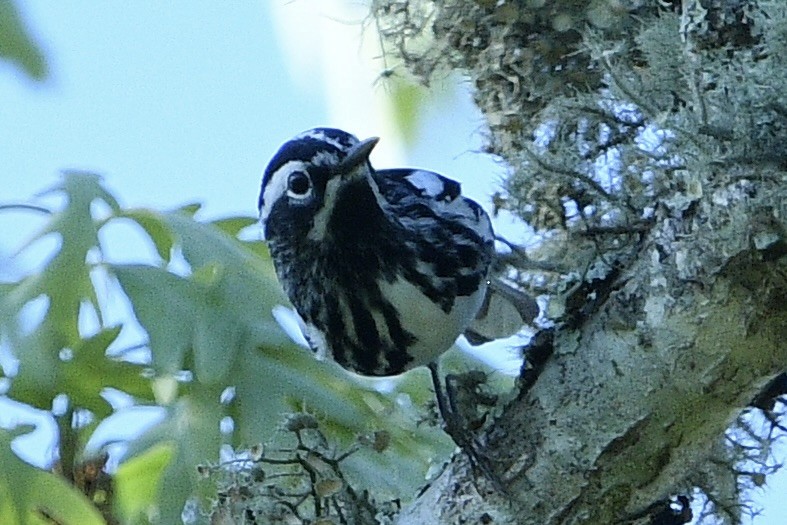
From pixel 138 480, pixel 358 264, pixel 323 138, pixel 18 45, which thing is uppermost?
pixel 18 45

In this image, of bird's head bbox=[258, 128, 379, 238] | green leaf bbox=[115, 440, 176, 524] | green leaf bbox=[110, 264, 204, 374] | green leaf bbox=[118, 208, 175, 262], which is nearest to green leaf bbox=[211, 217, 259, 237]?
green leaf bbox=[118, 208, 175, 262]

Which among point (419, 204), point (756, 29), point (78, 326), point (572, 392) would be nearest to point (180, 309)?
point (78, 326)

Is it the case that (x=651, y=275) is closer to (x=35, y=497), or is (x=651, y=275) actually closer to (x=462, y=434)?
(x=462, y=434)

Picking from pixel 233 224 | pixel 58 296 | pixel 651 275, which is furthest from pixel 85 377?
pixel 651 275

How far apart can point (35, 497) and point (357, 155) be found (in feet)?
1.53

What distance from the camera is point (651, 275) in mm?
840

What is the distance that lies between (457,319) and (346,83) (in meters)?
0.43

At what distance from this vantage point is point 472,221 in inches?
42.1

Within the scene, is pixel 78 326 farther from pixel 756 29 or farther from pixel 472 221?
pixel 756 29

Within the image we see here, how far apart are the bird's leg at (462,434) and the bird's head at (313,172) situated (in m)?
0.17

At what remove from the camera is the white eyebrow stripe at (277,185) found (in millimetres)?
942

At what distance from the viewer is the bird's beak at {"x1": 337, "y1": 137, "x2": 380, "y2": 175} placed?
36.7 inches

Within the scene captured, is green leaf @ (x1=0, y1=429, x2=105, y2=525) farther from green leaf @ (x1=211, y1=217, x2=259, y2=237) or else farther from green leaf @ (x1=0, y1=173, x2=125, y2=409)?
green leaf @ (x1=211, y1=217, x2=259, y2=237)

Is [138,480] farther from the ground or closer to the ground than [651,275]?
closer to the ground
